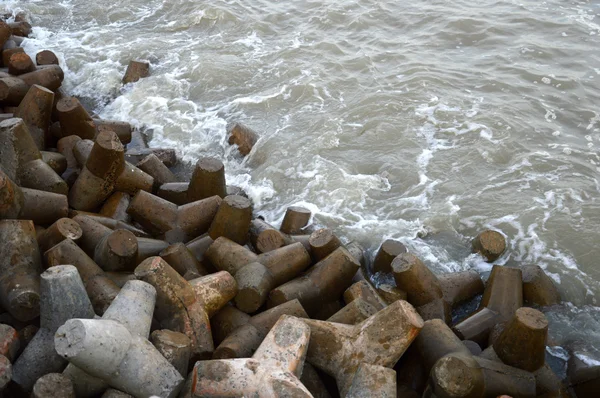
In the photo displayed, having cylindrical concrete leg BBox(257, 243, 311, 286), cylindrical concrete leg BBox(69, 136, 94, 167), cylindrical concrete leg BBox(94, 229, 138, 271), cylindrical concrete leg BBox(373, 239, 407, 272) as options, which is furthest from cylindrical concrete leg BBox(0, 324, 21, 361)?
cylindrical concrete leg BBox(373, 239, 407, 272)

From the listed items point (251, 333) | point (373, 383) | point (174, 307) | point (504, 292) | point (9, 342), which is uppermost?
point (9, 342)

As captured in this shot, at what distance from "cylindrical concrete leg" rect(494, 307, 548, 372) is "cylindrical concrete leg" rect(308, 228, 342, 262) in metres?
1.85

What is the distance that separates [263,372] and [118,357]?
0.93 metres

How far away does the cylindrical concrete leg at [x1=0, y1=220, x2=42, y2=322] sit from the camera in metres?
4.25

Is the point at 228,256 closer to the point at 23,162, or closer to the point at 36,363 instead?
the point at 36,363

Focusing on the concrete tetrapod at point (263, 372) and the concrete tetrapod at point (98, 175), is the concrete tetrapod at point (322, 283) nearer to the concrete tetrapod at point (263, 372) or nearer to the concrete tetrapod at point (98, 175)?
the concrete tetrapod at point (263, 372)

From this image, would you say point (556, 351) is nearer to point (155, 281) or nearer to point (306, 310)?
point (306, 310)

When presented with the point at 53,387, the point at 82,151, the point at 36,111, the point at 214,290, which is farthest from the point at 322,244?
the point at 36,111

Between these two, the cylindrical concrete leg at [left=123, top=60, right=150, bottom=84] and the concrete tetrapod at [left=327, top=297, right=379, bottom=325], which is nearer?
the concrete tetrapod at [left=327, top=297, right=379, bottom=325]

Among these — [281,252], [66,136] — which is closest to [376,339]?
[281,252]

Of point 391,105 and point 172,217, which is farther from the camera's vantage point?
point 391,105

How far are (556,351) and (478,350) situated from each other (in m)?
0.85

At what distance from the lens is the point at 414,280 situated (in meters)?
5.21

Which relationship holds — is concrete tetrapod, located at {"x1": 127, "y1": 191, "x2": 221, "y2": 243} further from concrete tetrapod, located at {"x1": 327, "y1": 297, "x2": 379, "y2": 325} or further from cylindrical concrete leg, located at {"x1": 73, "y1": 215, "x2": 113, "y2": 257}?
concrete tetrapod, located at {"x1": 327, "y1": 297, "x2": 379, "y2": 325}
